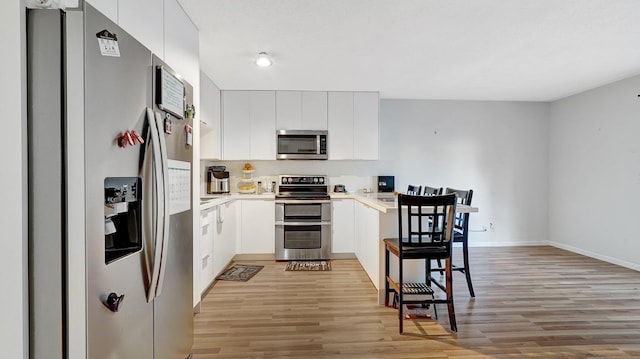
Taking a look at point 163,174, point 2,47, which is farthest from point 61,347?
point 2,47

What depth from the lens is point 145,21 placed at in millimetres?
1793

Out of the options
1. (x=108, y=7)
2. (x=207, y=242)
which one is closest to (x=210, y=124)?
(x=207, y=242)

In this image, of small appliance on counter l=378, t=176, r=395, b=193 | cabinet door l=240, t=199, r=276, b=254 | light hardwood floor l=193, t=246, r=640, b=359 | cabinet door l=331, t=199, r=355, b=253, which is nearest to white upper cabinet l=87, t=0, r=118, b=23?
light hardwood floor l=193, t=246, r=640, b=359

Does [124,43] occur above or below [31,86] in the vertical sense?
above

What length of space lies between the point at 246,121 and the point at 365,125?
5.86ft

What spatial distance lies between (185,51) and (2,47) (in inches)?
65.9

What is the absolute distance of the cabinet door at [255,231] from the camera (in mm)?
4297

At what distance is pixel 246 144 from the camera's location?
4582 millimetres

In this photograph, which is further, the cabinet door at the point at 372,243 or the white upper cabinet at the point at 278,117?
the white upper cabinet at the point at 278,117

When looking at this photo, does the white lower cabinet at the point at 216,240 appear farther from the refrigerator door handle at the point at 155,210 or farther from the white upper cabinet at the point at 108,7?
the white upper cabinet at the point at 108,7

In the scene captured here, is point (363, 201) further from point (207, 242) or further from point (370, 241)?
point (207, 242)

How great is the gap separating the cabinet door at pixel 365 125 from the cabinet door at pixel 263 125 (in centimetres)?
123

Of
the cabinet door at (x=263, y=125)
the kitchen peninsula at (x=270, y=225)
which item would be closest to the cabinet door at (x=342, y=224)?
the kitchen peninsula at (x=270, y=225)

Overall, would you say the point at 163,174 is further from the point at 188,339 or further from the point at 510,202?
the point at 510,202
